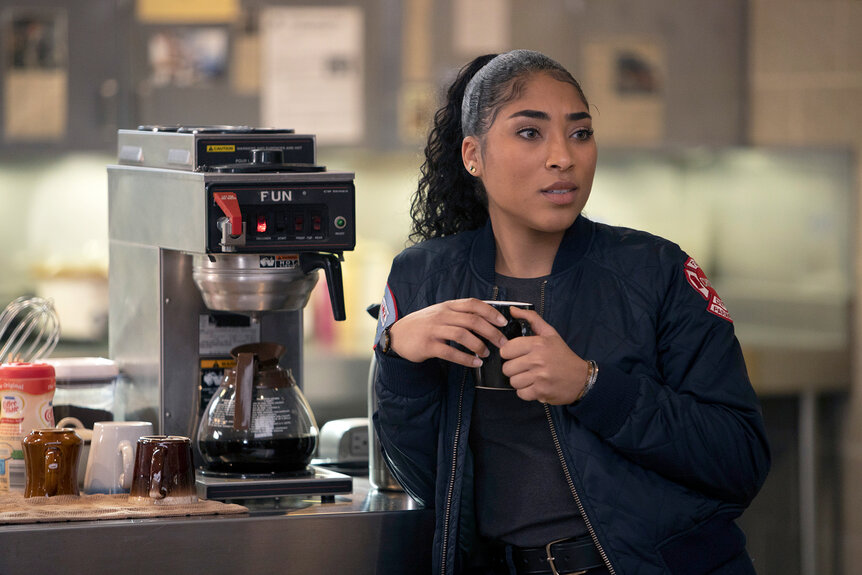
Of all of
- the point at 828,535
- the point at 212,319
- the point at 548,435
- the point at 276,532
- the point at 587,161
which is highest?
the point at 587,161

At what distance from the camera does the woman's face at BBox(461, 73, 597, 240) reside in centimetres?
169

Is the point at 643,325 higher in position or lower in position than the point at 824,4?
lower

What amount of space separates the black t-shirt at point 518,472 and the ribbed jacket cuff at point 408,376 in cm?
7

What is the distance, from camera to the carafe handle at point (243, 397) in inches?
71.6

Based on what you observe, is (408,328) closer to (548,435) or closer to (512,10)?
(548,435)

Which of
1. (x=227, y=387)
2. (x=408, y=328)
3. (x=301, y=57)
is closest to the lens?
(x=408, y=328)

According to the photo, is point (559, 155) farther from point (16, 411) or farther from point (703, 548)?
point (16, 411)

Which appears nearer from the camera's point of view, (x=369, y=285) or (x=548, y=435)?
(x=548, y=435)

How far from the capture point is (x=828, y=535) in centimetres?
392

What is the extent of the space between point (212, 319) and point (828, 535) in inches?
102

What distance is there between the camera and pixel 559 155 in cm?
168

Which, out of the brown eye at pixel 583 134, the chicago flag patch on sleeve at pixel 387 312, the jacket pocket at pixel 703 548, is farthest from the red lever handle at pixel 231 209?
the jacket pocket at pixel 703 548

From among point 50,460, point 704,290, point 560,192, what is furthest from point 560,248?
point 50,460

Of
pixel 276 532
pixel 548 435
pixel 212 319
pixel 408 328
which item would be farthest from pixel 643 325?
pixel 212 319
